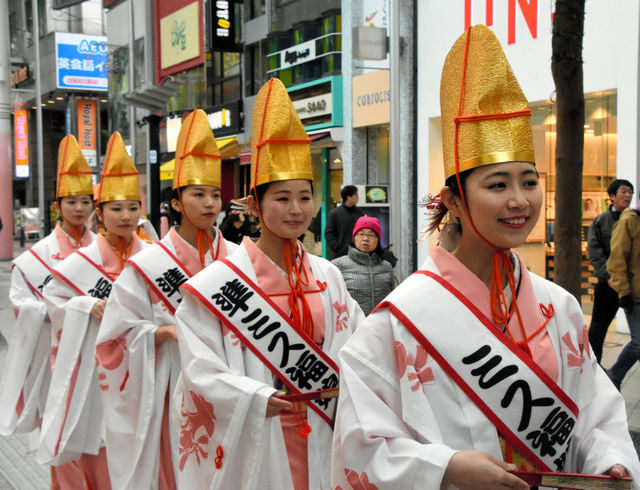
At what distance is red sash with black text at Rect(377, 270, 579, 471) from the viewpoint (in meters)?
2.05

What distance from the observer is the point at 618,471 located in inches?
77.6

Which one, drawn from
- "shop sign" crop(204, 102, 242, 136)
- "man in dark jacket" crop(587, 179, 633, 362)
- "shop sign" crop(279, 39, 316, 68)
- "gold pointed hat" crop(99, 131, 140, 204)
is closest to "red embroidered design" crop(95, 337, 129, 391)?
"gold pointed hat" crop(99, 131, 140, 204)

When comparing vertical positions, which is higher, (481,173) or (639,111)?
(639,111)

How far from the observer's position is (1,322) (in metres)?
11.8

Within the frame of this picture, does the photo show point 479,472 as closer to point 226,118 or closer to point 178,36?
point 226,118

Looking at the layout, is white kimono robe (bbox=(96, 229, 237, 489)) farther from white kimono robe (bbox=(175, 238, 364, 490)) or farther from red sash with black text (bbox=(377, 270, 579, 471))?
red sash with black text (bbox=(377, 270, 579, 471))

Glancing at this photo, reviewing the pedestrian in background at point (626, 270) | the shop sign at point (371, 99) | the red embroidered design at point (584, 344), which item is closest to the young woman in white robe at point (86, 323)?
the red embroidered design at point (584, 344)

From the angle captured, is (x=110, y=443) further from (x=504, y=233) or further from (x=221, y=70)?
(x=221, y=70)

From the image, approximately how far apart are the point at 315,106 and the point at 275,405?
1333 cm

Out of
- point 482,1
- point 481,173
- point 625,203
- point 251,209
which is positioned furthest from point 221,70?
point 481,173

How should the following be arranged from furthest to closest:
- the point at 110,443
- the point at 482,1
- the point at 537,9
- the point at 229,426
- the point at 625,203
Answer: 1. the point at 482,1
2. the point at 537,9
3. the point at 625,203
4. the point at 110,443
5. the point at 229,426

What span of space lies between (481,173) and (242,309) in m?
1.34

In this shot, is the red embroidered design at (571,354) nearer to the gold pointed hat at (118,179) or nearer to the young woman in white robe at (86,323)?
the young woman in white robe at (86,323)

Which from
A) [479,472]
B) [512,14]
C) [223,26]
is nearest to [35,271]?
[479,472]
